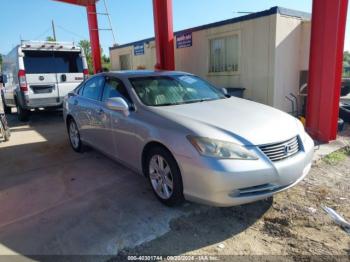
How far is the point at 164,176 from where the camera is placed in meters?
3.28

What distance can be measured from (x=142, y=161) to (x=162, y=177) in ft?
1.34

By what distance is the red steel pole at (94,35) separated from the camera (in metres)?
12.8

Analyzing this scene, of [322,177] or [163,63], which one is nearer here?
[322,177]

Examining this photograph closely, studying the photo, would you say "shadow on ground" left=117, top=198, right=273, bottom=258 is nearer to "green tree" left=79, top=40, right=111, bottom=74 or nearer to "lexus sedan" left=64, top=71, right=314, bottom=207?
"lexus sedan" left=64, top=71, right=314, bottom=207

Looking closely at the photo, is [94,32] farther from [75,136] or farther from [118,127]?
[118,127]

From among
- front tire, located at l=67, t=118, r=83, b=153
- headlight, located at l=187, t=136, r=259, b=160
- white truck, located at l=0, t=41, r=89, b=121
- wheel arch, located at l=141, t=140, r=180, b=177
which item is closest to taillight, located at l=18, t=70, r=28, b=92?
white truck, located at l=0, t=41, r=89, b=121

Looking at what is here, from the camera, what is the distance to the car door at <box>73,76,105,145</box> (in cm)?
457

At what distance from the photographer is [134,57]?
1319cm

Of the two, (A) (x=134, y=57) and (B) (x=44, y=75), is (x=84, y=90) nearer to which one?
(B) (x=44, y=75)

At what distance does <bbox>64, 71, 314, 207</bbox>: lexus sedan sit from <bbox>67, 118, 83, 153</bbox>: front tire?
1.06 m

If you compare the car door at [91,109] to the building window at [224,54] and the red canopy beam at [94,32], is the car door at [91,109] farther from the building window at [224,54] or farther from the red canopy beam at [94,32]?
the red canopy beam at [94,32]

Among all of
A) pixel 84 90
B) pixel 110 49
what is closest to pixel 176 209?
pixel 84 90

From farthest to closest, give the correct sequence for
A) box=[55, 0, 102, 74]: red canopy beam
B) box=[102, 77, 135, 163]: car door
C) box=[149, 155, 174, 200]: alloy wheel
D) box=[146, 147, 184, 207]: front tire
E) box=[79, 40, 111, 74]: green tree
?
box=[79, 40, 111, 74]: green tree
box=[55, 0, 102, 74]: red canopy beam
box=[102, 77, 135, 163]: car door
box=[149, 155, 174, 200]: alloy wheel
box=[146, 147, 184, 207]: front tire

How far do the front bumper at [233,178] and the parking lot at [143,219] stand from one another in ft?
1.16
